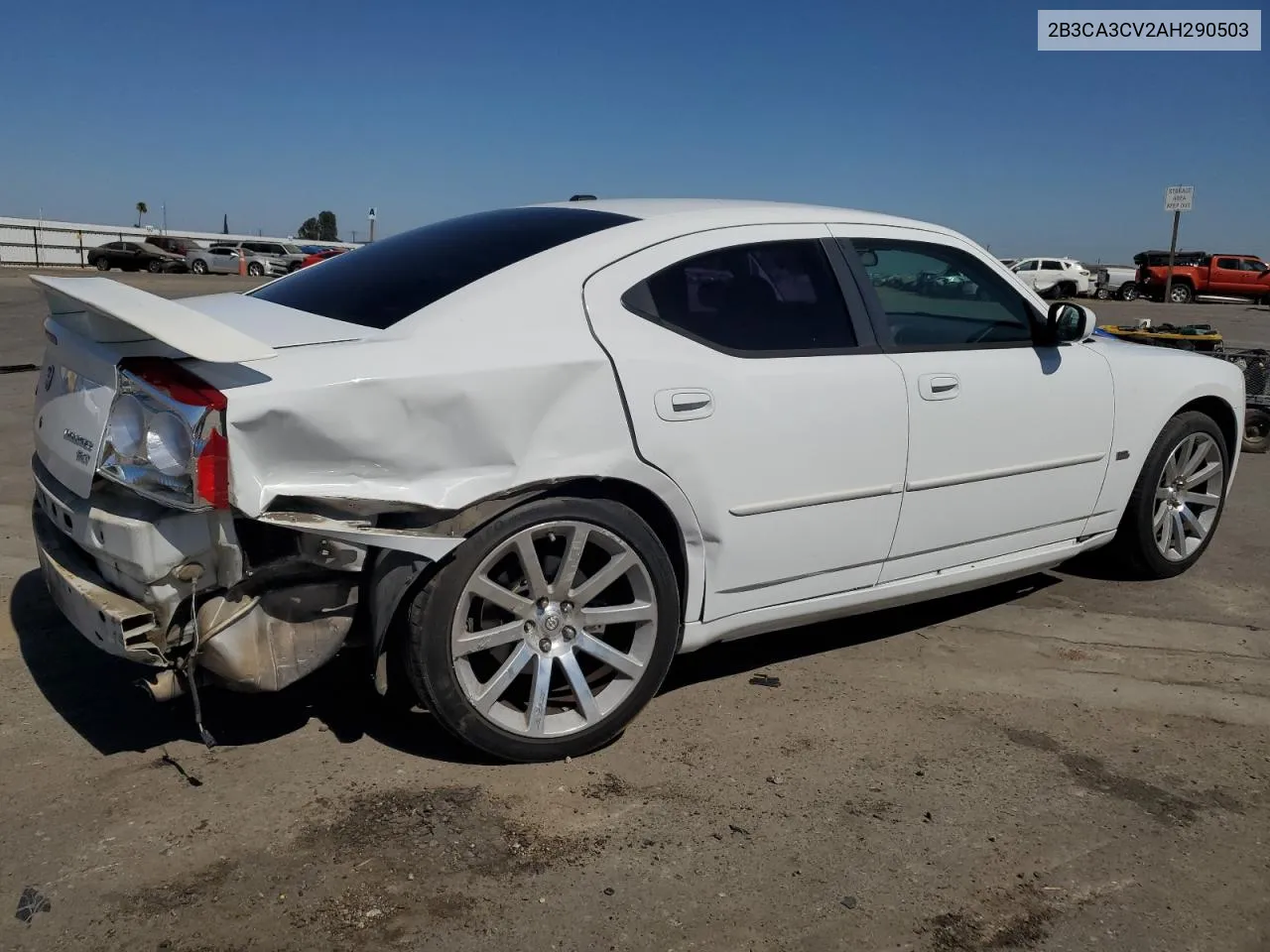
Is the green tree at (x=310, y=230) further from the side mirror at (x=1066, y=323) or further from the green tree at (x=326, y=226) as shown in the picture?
the side mirror at (x=1066, y=323)

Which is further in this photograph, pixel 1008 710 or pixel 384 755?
pixel 1008 710

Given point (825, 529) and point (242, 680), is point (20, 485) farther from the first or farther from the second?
point (825, 529)

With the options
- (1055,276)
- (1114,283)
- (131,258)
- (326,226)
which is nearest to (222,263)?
(131,258)

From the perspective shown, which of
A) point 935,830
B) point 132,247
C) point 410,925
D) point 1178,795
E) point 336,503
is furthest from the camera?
point 132,247

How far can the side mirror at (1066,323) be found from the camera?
13.7 ft

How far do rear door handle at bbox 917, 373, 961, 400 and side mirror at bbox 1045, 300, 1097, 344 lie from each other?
2.13ft

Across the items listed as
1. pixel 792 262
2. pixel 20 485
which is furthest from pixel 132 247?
pixel 792 262

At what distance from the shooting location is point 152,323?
2615 millimetres

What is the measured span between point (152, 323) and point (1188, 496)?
4.49 metres

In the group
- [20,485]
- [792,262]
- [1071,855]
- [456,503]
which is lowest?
[1071,855]

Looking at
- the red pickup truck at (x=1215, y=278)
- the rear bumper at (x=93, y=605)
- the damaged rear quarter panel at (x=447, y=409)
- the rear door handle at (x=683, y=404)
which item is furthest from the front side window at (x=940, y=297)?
the red pickup truck at (x=1215, y=278)

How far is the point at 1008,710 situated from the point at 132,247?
153 feet

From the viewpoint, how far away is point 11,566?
15.4ft

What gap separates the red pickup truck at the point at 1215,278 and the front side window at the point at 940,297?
36339 millimetres
